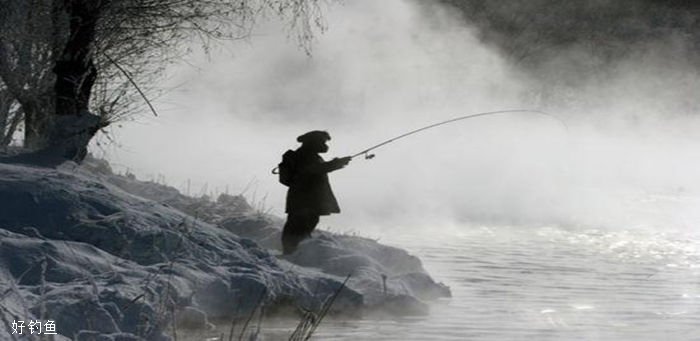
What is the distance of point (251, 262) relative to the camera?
13773 mm

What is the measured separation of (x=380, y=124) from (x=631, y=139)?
10598mm

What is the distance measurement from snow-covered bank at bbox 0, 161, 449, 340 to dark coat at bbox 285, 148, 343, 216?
0.38m

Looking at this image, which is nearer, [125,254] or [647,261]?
[125,254]

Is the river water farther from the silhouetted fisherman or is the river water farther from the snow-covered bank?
the silhouetted fisherman

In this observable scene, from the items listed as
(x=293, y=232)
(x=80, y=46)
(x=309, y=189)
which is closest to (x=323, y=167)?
(x=309, y=189)

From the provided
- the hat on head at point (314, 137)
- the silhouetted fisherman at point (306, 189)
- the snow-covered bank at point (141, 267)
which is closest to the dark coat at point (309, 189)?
the silhouetted fisherman at point (306, 189)

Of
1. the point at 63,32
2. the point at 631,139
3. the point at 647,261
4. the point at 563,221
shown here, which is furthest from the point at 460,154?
the point at 63,32

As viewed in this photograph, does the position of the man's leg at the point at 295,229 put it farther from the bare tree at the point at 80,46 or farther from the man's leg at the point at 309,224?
the bare tree at the point at 80,46

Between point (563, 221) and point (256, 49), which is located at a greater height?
point (256, 49)

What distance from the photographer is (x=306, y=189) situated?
15891mm

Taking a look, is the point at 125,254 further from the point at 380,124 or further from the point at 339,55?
the point at 339,55

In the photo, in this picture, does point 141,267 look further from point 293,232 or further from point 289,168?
point 289,168

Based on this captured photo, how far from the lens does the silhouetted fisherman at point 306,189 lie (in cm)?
1577

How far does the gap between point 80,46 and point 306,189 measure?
331 centimetres
